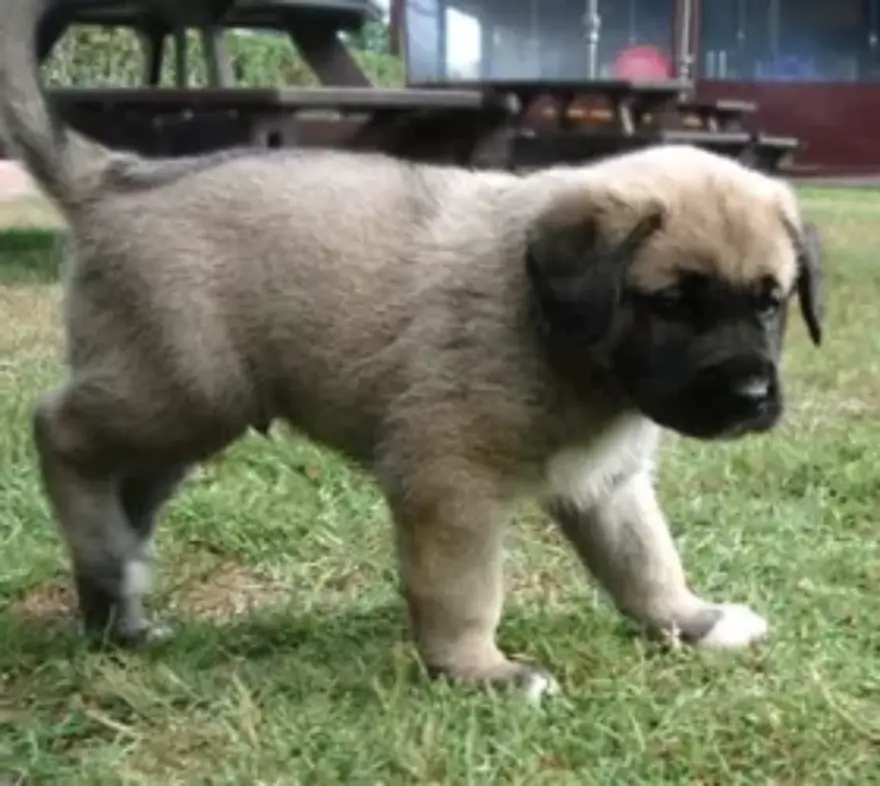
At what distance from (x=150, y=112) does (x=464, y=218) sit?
475 cm

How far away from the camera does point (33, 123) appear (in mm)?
3289

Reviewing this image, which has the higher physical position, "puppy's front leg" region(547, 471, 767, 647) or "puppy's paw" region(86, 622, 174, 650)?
"puppy's front leg" region(547, 471, 767, 647)

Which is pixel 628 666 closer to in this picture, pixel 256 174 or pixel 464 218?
pixel 464 218

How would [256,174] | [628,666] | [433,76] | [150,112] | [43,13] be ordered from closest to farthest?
[628,666] < [256,174] < [43,13] < [150,112] < [433,76]

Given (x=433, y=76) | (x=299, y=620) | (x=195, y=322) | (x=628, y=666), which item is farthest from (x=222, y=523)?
(x=433, y=76)

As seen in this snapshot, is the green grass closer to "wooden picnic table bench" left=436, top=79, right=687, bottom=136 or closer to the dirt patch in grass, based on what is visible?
the dirt patch in grass

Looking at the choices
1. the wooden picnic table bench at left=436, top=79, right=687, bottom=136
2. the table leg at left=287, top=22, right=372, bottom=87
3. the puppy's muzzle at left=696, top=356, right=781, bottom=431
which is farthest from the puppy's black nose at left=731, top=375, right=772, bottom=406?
the wooden picnic table bench at left=436, top=79, right=687, bottom=136

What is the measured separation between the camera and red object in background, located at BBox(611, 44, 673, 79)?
18578 millimetres

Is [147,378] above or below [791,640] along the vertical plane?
above

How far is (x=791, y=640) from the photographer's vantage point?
123 inches

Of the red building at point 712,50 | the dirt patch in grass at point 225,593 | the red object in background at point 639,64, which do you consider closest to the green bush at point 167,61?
the red building at point 712,50

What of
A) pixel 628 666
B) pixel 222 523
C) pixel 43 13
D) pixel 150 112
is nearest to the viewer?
pixel 628 666

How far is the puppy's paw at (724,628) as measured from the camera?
3.09m

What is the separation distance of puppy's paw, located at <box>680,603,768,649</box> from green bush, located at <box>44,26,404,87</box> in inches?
382
